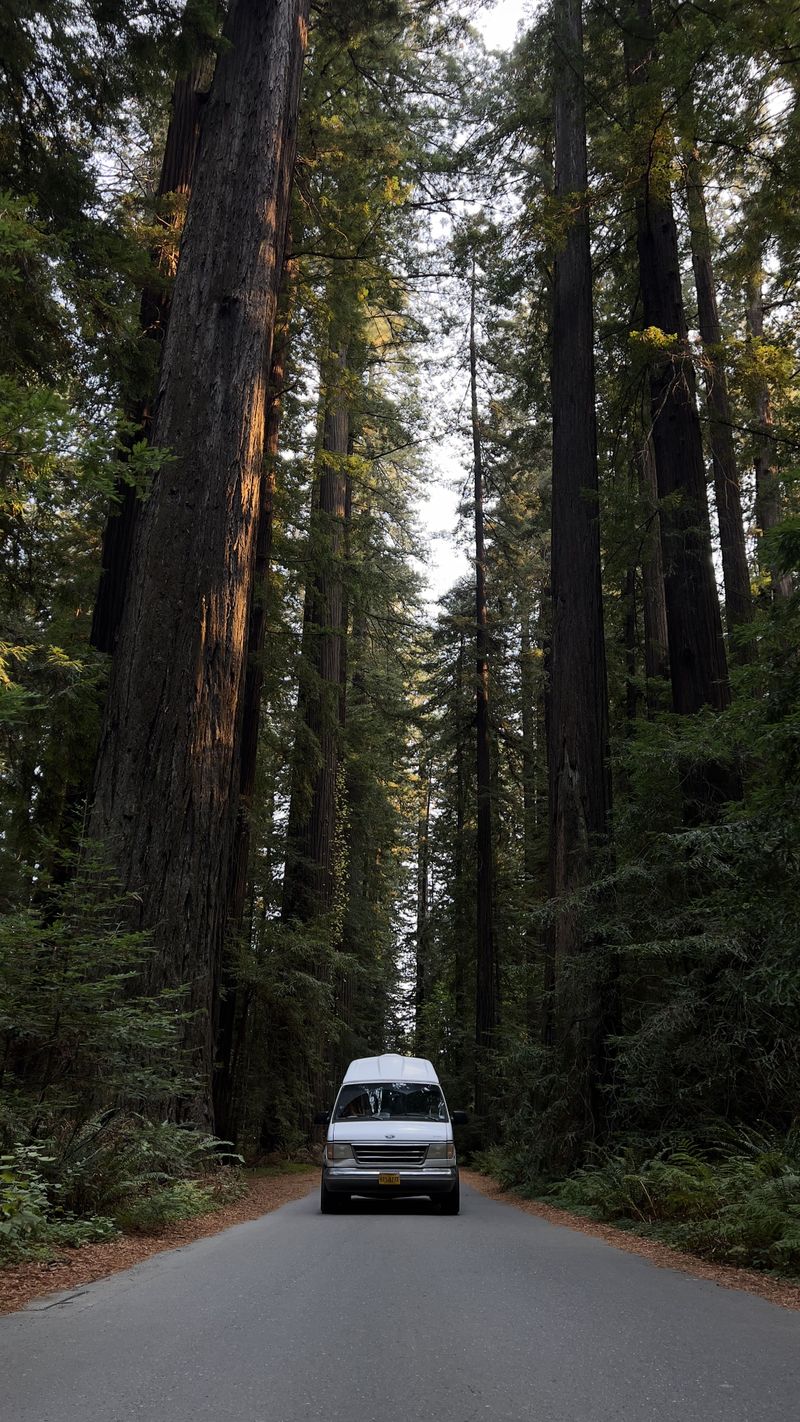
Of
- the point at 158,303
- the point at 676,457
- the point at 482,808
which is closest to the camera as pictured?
the point at 158,303

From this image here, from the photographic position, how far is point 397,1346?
377 centimetres

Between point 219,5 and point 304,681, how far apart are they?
9832mm

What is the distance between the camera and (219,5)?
10617mm

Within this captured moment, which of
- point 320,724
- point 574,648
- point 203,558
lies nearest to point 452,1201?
point 574,648

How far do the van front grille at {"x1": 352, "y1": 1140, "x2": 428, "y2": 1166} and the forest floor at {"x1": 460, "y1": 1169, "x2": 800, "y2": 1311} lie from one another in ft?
4.56

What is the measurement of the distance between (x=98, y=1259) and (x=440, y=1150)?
5.82m

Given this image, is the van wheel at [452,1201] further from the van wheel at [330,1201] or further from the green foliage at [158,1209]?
the green foliage at [158,1209]

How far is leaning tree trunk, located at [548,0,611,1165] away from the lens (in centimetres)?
1148

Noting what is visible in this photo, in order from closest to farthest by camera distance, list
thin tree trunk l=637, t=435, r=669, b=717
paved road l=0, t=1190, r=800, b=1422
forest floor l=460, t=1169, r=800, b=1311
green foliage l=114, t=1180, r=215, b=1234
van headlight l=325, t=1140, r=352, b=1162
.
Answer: paved road l=0, t=1190, r=800, b=1422
forest floor l=460, t=1169, r=800, b=1311
green foliage l=114, t=1180, r=215, b=1234
van headlight l=325, t=1140, r=352, b=1162
thin tree trunk l=637, t=435, r=669, b=717

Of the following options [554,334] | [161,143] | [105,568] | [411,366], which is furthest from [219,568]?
[411,366]

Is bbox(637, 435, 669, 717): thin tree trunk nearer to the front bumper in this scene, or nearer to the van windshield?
the van windshield

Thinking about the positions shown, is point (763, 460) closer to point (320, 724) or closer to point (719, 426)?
point (719, 426)

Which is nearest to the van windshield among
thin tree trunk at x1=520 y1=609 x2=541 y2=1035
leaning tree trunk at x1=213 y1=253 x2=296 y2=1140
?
leaning tree trunk at x1=213 y1=253 x2=296 y2=1140

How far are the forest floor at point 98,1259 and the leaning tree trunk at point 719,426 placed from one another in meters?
9.53
